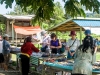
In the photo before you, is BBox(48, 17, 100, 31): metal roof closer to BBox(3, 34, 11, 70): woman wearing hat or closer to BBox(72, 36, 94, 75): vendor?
BBox(3, 34, 11, 70): woman wearing hat

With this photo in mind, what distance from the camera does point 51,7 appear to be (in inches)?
181

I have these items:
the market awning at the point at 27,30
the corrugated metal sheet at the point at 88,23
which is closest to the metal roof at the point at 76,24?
the corrugated metal sheet at the point at 88,23

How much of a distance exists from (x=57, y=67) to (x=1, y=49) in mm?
5489

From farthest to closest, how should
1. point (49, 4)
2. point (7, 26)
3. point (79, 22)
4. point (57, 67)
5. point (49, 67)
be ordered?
point (7, 26), point (79, 22), point (49, 67), point (57, 67), point (49, 4)

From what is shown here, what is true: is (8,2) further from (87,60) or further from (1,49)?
(1,49)

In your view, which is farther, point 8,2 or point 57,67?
point 57,67

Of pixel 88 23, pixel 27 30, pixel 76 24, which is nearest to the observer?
pixel 76 24

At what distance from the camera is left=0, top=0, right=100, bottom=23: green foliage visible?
15.0 ft

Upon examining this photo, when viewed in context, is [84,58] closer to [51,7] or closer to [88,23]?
[51,7]

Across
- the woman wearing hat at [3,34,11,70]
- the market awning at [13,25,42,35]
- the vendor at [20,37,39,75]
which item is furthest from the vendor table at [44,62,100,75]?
the market awning at [13,25,42,35]

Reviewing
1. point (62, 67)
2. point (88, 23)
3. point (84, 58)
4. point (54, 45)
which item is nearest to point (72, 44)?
point (62, 67)

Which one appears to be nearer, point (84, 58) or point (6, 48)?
point (84, 58)

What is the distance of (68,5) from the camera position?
187 inches

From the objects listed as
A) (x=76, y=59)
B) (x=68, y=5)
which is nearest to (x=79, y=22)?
(x=76, y=59)
